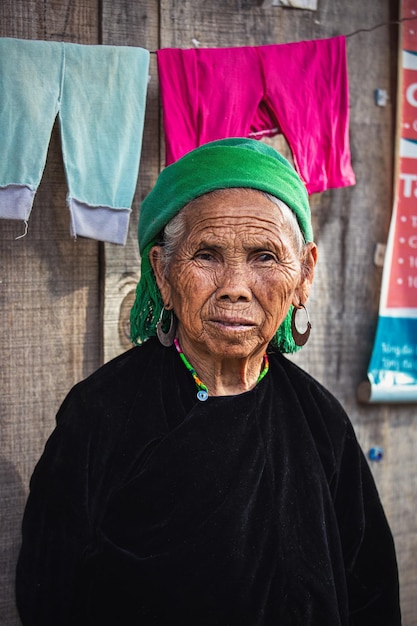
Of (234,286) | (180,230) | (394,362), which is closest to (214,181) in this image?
(180,230)

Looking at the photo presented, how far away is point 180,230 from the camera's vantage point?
2227mm

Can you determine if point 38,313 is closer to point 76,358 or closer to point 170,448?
point 76,358

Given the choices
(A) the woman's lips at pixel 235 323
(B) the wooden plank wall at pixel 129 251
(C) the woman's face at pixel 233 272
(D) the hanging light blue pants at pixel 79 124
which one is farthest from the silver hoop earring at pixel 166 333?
(B) the wooden plank wall at pixel 129 251

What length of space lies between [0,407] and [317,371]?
4.37 ft

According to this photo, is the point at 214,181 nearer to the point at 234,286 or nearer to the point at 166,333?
the point at 234,286

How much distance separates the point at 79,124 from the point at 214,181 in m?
0.72

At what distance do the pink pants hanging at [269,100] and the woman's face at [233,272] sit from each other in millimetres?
711

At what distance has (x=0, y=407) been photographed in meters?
2.78

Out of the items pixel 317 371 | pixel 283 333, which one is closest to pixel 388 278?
pixel 317 371

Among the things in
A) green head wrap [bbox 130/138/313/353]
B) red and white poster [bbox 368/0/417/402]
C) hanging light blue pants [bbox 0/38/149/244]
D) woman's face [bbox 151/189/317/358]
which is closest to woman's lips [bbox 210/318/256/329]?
woman's face [bbox 151/189/317/358]

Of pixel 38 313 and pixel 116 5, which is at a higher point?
pixel 116 5

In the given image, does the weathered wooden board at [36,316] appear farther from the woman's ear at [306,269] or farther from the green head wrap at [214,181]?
the woman's ear at [306,269]

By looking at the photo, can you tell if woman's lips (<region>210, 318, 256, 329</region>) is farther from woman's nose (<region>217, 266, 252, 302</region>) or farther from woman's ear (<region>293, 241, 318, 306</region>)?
woman's ear (<region>293, 241, 318, 306</region>)

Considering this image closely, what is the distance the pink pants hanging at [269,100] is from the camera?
2.79 m
